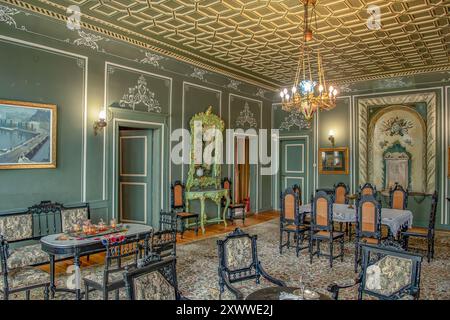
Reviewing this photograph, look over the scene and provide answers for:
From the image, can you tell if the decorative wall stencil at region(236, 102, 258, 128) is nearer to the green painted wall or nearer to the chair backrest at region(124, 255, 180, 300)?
the green painted wall

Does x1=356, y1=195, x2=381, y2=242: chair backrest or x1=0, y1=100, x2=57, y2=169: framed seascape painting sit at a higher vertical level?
x1=0, y1=100, x2=57, y2=169: framed seascape painting

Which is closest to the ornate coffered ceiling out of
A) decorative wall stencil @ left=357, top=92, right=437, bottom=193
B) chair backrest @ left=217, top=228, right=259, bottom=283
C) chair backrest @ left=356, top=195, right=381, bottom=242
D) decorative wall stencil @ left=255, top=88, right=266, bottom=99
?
decorative wall stencil @ left=357, top=92, right=437, bottom=193

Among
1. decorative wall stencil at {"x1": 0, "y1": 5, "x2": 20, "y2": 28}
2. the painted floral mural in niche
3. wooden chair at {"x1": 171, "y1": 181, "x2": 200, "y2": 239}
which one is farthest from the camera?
A: the painted floral mural in niche

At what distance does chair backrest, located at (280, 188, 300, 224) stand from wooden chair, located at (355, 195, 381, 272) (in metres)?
0.96

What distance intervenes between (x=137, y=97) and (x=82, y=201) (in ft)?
6.83

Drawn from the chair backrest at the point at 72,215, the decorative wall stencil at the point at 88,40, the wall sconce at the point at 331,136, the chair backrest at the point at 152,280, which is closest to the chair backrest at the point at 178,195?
the chair backrest at the point at 72,215

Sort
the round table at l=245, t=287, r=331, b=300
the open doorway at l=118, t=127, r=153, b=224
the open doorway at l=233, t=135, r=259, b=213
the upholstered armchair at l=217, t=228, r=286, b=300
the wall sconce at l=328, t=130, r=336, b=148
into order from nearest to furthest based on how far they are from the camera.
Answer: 1. the round table at l=245, t=287, r=331, b=300
2. the upholstered armchair at l=217, t=228, r=286, b=300
3. the open doorway at l=118, t=127, r=153, b=224
4. the wall sconce at l=328, t=130, r=336, b=148
5. the open doorway at l=233, t=135, r=259, b=213

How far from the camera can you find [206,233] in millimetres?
7012

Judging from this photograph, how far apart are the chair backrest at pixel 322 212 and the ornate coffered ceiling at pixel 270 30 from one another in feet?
8.67

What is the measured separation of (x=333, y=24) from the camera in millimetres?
5246

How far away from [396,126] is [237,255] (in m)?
6.53

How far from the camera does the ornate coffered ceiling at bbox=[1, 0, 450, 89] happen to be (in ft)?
15.1

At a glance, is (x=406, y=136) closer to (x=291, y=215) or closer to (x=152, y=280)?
(x=291, y=215)

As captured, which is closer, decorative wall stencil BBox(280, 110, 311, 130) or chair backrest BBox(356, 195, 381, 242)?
chair backrest BBox(356, 195, 381, 242)
